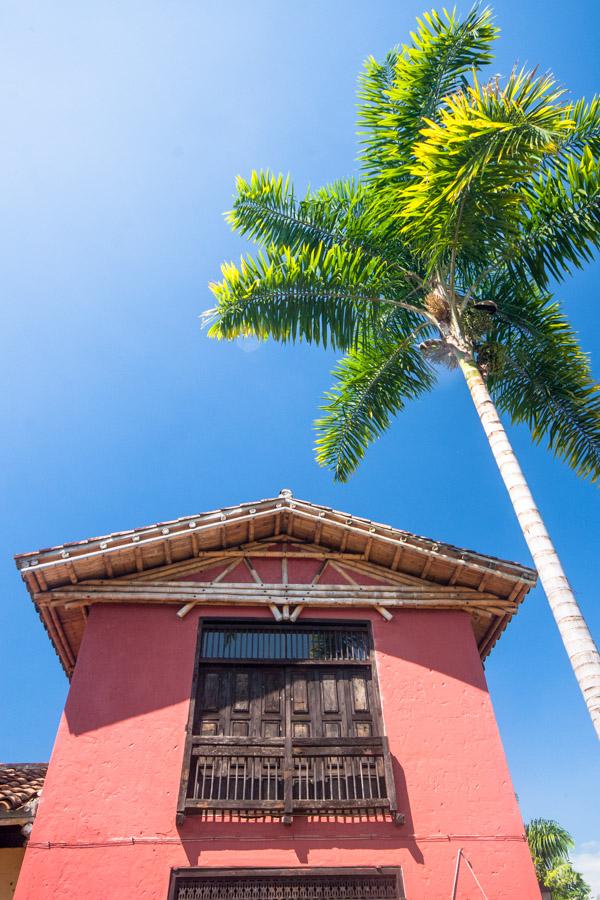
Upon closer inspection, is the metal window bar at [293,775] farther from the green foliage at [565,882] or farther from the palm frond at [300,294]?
the green foliage at [565,882]

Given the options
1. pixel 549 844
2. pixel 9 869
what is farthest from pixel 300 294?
pixel 549 844

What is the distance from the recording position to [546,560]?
7.06 m

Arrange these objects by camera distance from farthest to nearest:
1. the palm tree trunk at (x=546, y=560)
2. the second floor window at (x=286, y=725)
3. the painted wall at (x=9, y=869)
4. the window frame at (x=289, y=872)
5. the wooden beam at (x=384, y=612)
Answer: the wooden beam at (x=384, y=612) → the painted wall at (x=9, y=869) → the second floor window at (x=286, y=725) → the window frame at (x=289, y=872) → the palm tree trunk at (x=546, y=560)

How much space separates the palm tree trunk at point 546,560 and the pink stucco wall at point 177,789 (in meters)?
2.37

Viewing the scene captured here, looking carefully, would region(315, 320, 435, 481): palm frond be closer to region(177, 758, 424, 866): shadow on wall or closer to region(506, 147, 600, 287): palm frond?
region(506, 147, 600, 287): palm frond

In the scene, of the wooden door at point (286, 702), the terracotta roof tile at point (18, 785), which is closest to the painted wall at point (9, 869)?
the terracotta roof tile at point (18, 785)

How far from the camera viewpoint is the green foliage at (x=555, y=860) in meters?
24.2

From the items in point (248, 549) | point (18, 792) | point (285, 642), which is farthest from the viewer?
point (248, 549)

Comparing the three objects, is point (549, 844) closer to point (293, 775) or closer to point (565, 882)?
point (565, 882)

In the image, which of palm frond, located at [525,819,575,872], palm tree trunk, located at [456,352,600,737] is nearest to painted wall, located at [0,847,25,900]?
palm tree trunk, located at [456,352,600,737]

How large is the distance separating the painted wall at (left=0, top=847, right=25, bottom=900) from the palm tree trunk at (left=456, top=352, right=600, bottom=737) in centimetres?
754

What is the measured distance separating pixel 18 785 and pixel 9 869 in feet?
3.85

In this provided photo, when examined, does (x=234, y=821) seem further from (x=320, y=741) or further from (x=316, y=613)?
(x=316, y=613)

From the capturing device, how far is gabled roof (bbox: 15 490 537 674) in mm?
8570
